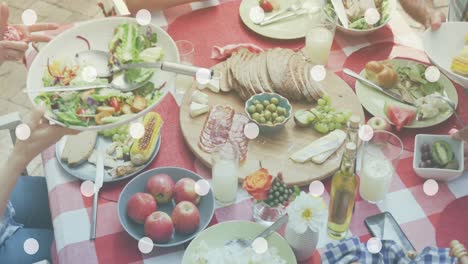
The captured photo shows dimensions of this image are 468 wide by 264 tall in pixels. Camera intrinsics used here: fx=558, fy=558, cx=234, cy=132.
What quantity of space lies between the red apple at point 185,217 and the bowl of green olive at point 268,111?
1.20 ft

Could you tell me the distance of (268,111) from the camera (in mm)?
1666

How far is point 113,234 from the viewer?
4.69 feet

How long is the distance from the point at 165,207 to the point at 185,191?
0.27 feet

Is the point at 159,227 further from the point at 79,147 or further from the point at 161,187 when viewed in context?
the point at 79,147

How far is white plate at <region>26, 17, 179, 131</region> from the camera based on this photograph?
163 cm

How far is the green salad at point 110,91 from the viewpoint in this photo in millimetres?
1511

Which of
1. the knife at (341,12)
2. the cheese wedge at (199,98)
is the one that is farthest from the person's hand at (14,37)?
the knife at (341,12)

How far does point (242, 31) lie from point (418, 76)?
641 millimetres
